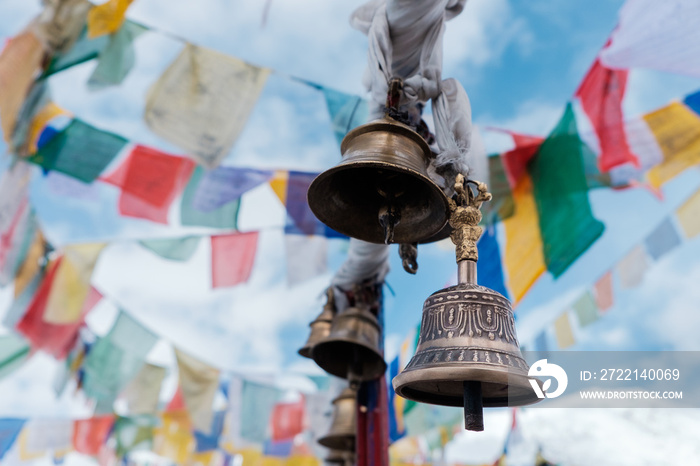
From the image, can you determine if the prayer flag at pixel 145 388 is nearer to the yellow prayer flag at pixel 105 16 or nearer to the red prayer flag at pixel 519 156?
the yellow prayer flag at pixel 105 16

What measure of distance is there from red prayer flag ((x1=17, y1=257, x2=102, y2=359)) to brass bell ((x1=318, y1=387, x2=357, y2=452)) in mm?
3943

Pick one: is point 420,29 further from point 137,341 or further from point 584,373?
point 137,341

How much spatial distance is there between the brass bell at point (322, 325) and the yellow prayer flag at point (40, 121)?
330 centimetres

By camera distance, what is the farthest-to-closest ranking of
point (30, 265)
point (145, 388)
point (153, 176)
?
point (145, 388) → point (30, 265) → point (153, 176)

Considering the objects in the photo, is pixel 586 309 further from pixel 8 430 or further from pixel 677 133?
pixel 8 430

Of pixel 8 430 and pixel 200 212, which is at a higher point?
pixel 200 212

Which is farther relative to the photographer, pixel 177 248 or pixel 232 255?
pixel 177 248

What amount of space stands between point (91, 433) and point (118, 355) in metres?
4.67

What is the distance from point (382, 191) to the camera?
221 cm

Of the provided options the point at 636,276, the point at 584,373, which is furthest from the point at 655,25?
the point at 636,276

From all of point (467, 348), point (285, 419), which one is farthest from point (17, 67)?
point (285, 419)

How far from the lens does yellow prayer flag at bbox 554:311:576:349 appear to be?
21.7ft

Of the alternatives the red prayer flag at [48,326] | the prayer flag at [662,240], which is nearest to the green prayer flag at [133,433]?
the red prayer flag at [48,326]

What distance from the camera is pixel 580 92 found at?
459 centimetres
